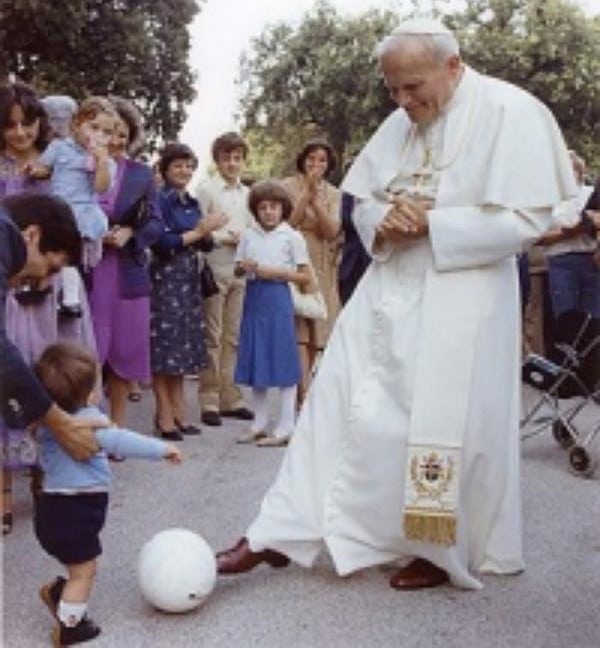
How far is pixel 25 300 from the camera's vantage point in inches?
216

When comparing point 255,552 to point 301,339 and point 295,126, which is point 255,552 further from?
point 295,126

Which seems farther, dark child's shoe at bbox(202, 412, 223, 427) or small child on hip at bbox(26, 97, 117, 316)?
dark child's shoe at bbox(202, 412, 223, 427)

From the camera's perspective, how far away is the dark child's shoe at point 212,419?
27.2 ft

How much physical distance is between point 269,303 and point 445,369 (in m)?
3.33

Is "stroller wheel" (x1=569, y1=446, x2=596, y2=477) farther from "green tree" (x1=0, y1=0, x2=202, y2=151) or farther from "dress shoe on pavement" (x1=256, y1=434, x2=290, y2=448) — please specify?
"green tree" (x1=0, y1=0, x2=202, y2=151)

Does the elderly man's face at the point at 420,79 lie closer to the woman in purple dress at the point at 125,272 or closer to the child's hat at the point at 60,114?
the woman in purple dress at the point at 125,272

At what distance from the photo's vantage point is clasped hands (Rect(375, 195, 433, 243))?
15.3 ft

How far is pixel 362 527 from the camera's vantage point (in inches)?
186

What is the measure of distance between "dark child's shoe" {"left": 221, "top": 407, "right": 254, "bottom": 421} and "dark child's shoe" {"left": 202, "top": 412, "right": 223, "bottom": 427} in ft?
0.90

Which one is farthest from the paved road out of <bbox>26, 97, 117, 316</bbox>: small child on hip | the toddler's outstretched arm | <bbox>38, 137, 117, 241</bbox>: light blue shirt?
the toddler's outstretched arm

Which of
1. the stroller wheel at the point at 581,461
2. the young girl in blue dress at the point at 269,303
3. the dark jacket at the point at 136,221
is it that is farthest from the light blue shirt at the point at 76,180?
the stroller wheel at the point at 581,461

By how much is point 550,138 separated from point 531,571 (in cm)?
160

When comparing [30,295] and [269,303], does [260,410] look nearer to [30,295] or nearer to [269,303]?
[269,303]

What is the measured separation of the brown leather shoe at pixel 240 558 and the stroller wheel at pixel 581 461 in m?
2.69
